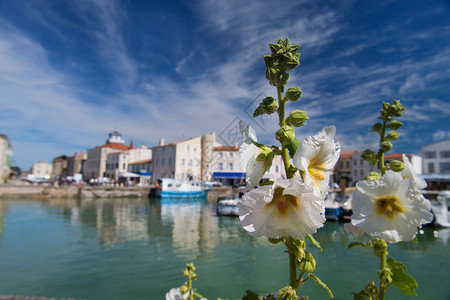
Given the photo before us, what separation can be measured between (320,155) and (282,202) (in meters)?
0.21

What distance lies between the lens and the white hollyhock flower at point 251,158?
87 centimetres

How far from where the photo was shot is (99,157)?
61.6 m

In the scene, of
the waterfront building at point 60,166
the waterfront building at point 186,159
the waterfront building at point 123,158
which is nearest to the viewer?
the waterfront building at point 186,159

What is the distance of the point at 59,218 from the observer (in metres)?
19.3

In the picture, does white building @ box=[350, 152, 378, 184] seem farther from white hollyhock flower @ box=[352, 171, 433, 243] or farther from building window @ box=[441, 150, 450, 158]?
white hollyhock flower @ box=[352, 171, 433, 243]

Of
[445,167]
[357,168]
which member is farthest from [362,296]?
[357,168]

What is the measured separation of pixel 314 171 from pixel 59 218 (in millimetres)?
22611

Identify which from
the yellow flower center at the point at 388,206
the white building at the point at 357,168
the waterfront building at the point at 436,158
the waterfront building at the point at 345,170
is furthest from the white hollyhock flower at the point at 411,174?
the waterfront building at the point at 345,170

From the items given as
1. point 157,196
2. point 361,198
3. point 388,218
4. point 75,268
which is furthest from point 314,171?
point 157,196

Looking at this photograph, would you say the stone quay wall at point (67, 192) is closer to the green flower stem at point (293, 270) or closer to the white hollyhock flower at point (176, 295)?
the white hollyhock flower at point (176, 295)

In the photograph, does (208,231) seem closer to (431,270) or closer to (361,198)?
(431,270)

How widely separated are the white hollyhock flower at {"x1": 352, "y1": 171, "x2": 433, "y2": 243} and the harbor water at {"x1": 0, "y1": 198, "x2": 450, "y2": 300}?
4482 mm

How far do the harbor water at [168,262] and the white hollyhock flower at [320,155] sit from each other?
15.4 ft

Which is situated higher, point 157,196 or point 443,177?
point 443,177
